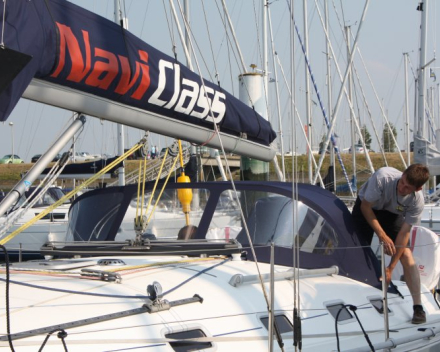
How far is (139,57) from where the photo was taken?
15.5ft

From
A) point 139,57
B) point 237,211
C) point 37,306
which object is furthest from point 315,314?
point 139,57

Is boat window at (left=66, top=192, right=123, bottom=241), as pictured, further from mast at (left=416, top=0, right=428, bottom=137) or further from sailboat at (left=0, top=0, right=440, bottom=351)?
mast at (left=416, top=0, right=428, bottom=137)

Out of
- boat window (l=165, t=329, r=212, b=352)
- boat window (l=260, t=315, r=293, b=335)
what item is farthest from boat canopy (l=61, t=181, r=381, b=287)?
boat window (l=165, t=329, r=212, b=352)

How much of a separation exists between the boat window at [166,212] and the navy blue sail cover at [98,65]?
680mm

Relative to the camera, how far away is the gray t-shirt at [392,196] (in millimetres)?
5270

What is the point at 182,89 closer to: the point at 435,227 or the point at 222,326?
the point at 222,326

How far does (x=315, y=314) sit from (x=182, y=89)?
190cm

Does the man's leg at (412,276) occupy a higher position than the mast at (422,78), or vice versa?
the mast at (422,78)

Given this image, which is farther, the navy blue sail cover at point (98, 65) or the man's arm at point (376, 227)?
the man's arm at point (376, 227)

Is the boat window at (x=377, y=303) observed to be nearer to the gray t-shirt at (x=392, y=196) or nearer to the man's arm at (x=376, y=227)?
the man's arm at (x=376, y=227)

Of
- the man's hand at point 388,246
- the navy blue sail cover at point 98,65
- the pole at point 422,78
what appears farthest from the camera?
the pole at point 422,78

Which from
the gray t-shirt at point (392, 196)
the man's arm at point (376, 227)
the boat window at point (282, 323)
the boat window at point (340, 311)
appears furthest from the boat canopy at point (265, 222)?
the boat window at point (282, 323)

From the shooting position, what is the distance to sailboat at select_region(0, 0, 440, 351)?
12.1ft

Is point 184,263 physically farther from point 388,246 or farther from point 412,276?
point 412,276
